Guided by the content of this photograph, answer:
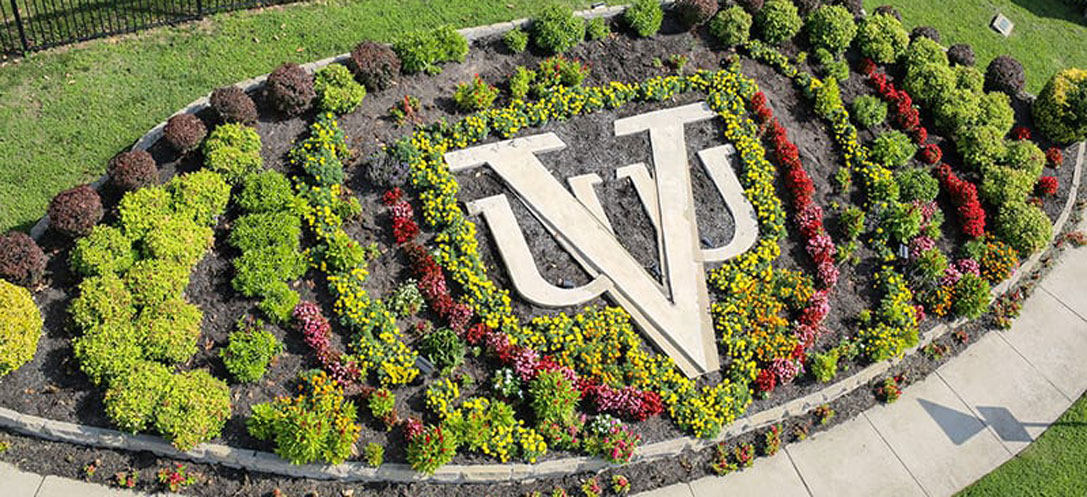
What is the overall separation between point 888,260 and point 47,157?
17.3 meters

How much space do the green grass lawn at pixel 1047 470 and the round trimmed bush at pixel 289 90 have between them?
14689mm

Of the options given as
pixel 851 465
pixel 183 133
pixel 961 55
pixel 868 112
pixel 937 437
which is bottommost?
pixel 851 465

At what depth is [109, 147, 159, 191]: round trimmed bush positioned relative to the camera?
1573 centimetres

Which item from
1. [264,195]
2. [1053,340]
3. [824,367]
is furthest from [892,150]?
[264,195]

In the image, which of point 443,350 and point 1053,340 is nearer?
point 443,350

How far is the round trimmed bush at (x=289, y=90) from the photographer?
17312mm

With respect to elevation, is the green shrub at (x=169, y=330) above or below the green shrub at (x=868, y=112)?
below

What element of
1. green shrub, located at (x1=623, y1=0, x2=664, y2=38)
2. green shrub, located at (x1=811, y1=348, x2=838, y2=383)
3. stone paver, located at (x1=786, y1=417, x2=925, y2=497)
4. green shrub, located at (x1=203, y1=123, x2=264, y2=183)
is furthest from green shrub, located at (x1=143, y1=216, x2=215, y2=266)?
green shrub, located at (x1=811, y1=348, x2=838, y2=383)

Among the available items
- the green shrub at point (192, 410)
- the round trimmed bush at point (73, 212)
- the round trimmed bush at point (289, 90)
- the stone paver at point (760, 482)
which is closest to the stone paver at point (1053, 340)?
the stone paver at point (760, 482)

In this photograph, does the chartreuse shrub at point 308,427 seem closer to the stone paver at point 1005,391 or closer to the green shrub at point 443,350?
the green shrub at point 443,350

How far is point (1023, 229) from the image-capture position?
1875 cm

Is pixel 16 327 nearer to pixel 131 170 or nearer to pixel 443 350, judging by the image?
pixel 131 170

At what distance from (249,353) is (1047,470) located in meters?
14.6

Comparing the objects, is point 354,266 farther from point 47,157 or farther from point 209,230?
point 47,157
